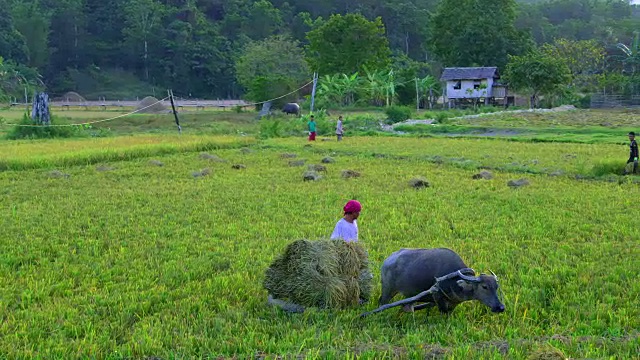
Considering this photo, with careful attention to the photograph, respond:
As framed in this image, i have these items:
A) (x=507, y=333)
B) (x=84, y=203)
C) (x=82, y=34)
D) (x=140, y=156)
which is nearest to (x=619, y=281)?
(x=507, y=333)

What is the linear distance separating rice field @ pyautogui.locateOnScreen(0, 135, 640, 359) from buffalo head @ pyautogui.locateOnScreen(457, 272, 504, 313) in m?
0.24

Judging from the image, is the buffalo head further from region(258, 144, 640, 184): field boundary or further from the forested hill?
the forested hill

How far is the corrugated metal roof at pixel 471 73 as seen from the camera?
168ft

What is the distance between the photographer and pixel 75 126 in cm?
2719

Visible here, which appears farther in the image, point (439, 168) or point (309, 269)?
point (439, 168)

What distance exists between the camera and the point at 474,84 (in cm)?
5184

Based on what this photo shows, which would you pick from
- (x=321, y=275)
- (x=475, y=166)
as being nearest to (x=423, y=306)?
(x=321, y=275)

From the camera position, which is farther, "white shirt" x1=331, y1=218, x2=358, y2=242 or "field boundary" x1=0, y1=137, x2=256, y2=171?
"field boundary" x1=0, y1=137, x2=256, y2=171

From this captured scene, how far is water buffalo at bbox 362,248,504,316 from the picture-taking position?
5.14 metres

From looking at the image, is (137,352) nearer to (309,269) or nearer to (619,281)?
(309,269)

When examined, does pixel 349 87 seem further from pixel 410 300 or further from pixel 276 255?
pixel 410 300

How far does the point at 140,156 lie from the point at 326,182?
7.85 metres

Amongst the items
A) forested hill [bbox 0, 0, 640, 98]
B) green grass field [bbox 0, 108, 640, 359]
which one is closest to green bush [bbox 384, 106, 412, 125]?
green grass field [bbox 0, 108, 640, 359]

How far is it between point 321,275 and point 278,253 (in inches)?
70.2
